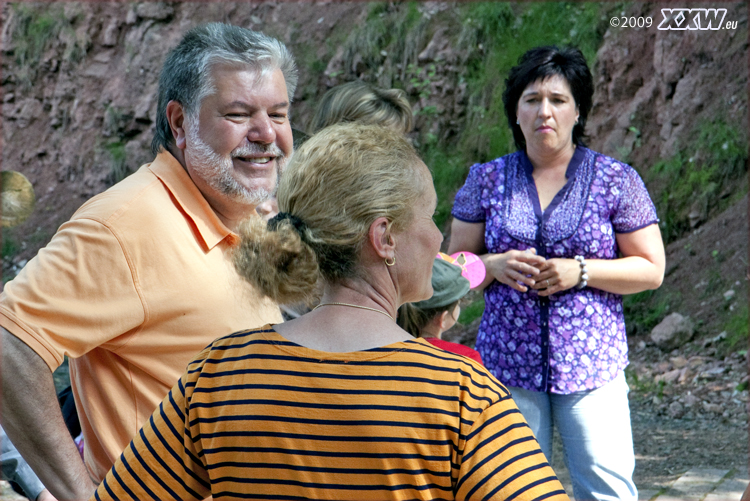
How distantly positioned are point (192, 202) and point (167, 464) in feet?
2.95

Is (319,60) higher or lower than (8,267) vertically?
higher

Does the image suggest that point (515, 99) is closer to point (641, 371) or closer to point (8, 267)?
point (641, 371)

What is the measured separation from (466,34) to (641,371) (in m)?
4.90

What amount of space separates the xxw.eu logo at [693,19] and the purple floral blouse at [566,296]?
4769 millimetres

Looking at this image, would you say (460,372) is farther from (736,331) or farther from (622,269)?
(736,331)

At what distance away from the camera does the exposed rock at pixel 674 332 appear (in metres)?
6.20

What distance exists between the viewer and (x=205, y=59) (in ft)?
7.25

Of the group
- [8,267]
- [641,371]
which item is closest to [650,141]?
[641,371]

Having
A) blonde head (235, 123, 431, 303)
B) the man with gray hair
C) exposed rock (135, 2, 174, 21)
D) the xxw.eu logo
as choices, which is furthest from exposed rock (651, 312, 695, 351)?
exposed rock (135, 2, 174, 21)

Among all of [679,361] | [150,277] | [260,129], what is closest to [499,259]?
[260,129]

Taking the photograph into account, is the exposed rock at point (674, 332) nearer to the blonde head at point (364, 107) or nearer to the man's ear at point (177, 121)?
the blonde head at point (364, 107)

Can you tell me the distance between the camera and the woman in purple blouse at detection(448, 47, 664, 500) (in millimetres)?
3080

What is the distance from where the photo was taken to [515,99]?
3564mm

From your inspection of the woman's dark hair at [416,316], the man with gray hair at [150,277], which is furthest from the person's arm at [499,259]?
the man with gray hair at [150,277]
